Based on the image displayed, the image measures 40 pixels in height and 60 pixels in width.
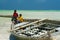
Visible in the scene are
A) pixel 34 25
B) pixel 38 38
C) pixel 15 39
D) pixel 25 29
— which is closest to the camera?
pixel 38 38

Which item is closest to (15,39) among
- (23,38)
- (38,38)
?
(23,38)

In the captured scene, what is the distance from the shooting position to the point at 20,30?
11797mm

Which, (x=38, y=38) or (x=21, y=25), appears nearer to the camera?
(x=38, y=38)

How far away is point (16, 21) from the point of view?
1312 cm

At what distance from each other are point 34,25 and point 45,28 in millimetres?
656

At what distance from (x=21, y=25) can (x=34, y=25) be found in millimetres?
796

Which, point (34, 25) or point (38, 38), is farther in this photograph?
point (34, 25)

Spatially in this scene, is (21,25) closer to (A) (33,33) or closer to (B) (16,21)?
(B) (16,21)

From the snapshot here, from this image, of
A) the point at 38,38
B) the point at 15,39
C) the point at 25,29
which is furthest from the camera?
the point at 25,29

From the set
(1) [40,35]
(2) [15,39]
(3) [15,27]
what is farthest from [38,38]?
(3) [15,27]

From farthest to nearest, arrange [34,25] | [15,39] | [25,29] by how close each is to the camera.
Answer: [34,25] → [25,29] → [15,39]

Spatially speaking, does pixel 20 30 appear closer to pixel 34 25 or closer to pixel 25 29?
pixel 25 29

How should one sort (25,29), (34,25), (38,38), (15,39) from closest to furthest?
(38,38) < (15,39) < (25,29) < (34,25)

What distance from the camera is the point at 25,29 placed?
12016 millimetres
